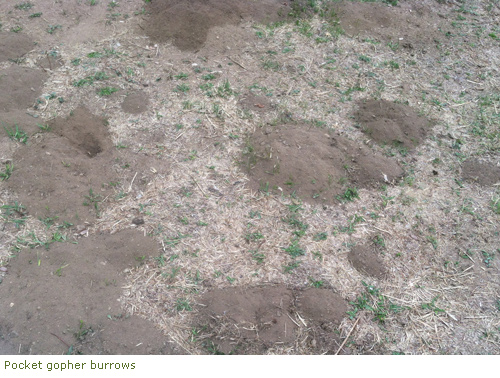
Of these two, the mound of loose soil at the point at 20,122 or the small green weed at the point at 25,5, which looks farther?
the small green weed at the point at 25,5

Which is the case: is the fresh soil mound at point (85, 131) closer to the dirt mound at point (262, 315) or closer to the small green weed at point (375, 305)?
the dirt mound at point (262, 315)

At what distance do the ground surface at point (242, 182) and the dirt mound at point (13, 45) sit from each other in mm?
34

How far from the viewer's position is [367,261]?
3.49 meters

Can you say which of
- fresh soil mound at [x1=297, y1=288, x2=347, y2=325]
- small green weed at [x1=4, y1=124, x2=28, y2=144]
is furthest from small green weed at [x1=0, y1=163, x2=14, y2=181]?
fresh soil mound at [x1=297, y1=288, x2=347, y2=325]

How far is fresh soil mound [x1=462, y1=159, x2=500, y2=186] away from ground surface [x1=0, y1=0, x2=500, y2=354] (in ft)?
0.07

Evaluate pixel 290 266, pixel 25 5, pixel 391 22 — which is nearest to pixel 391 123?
pixel 290 266

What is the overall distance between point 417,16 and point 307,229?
14.5 ft

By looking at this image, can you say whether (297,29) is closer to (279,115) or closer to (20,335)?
(279,115)

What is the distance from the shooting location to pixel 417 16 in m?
6.33

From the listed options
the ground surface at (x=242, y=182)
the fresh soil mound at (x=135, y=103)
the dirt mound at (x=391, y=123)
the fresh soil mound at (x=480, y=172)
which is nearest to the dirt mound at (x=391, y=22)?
the ground surface at (x=242, y=182)

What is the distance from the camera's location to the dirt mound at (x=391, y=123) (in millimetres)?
4508

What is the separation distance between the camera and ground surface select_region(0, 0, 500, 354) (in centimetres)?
309

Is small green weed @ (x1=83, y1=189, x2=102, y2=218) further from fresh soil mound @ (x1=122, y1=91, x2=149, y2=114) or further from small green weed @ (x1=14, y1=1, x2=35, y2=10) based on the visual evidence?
small green weed @ (x1=14, y1=1, x2=35, y2=10)

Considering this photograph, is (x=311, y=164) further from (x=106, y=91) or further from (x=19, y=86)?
(x=19, y=86)
